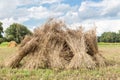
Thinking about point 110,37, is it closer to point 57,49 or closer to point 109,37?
point 109,37

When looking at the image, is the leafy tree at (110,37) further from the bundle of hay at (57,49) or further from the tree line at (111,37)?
the bundle of hay at (57,49)

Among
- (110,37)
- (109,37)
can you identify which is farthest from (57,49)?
(110,37)

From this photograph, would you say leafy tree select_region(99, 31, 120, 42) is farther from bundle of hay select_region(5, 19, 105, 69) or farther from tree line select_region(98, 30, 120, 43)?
bundle of hay select_region(5, 19, 105, 69)

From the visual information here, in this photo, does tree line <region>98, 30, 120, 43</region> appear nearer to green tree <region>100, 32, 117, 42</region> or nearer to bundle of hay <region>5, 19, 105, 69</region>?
green tree <region>100, 32, 117, 42</region>

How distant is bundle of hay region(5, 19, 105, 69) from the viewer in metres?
9.86


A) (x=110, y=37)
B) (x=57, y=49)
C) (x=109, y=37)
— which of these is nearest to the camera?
(x=57, y=49)

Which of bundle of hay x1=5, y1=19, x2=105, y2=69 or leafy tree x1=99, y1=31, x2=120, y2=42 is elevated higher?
leafy tree x1=99, y1=31, x2=120, y2=42

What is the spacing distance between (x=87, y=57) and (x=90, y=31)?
1814 millimetres

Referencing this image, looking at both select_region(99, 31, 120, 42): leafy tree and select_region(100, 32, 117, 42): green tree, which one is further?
select_region(100, 32, 117, 42): green tree

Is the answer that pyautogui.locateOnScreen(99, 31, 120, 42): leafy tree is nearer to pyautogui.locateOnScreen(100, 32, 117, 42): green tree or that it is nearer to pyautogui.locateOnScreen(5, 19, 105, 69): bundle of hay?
pyautogui.locateOnScreen(100, 32, 117, 42): green tree

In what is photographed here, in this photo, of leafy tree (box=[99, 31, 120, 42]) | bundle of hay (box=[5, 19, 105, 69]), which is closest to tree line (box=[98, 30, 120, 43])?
leafy tree (box=[99, 31, 120, 42])

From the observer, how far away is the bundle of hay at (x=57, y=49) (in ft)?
32.3

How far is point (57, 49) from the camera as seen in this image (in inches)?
410

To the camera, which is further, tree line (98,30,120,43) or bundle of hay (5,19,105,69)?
tree line (98,30,120,43)
